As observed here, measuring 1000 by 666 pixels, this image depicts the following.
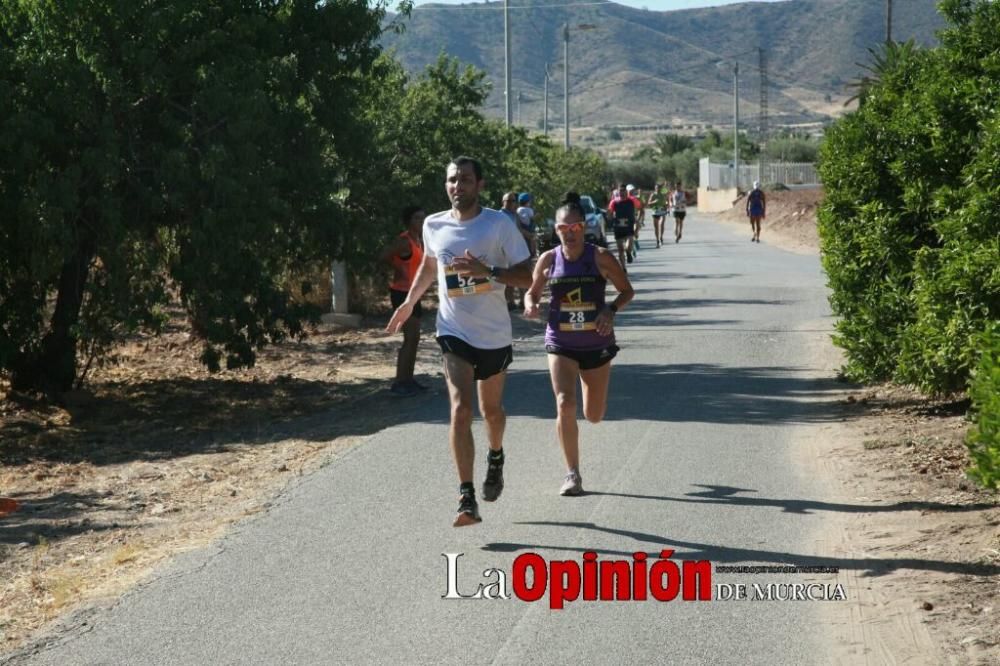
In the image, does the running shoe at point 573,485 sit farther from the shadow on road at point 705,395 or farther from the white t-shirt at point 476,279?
the shadow on road at point 705,395

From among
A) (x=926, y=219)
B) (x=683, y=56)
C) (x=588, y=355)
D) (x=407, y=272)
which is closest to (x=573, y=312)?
(x=588, y=355)

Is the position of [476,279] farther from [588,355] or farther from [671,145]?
[671,145]

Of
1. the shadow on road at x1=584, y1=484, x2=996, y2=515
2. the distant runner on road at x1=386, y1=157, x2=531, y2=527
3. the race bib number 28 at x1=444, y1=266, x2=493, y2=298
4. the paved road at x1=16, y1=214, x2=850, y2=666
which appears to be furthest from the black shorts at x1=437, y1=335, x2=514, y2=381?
the shadow on road at x1=584, y1=484, x2=996, y2=515

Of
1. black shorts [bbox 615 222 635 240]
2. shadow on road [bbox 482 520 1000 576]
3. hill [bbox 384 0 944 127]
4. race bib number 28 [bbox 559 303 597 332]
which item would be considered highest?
hill [bbox 384 0 944 127]

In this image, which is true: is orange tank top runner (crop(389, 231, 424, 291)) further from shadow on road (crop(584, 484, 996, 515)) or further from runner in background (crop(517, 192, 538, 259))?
runner in background (crop(517, 192, 538, 259))

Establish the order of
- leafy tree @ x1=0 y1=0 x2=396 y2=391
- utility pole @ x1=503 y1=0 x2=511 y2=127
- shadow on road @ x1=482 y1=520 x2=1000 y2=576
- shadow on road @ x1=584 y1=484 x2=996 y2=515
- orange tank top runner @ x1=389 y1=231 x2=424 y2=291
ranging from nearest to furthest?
shadow on road @ x1=482 y1=520 x2=1000 y2=576, shadow on road @ x1=584 y1=484 x2=996 y2=515, leafy tree @ x1=0 y1=0 x2=396 y2=391, orange tank top runner @ x1=389 y1=231 x2=424 y2=291, utility pole @ x1=503 y1=0 x2=511 y2=127

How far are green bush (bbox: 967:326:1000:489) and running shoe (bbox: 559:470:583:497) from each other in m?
2.49

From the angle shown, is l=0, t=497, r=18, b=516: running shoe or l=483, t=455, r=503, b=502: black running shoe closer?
l=483, t=455, r=503, b=502: black running shoe

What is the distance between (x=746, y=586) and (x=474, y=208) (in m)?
2.66

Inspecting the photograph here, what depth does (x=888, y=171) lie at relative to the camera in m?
12.1

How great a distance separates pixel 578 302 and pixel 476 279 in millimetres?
1077

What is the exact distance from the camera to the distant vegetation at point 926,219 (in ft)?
29.8

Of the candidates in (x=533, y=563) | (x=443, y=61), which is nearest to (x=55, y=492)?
(x=533, y=563)

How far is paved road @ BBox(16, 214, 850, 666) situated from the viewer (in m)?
6.11
